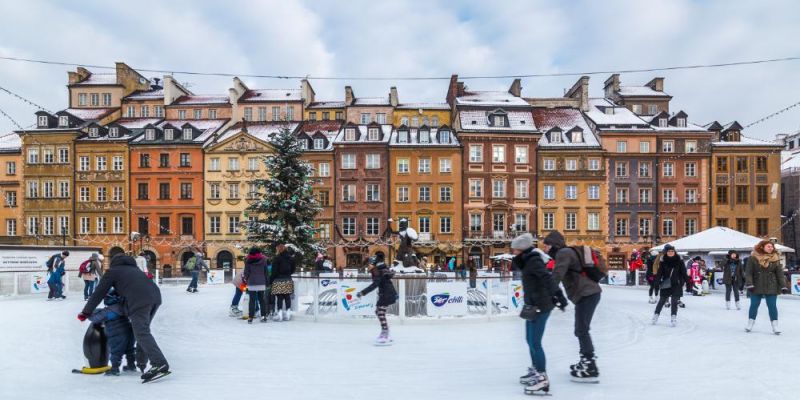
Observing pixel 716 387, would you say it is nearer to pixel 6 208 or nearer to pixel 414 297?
pixel 414 297

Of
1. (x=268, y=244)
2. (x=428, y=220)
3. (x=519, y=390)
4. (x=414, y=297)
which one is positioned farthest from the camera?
(x=428, y=220)

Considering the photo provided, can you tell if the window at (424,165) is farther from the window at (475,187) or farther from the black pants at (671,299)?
the black pants at (671,299)

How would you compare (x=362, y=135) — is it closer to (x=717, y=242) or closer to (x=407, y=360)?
(x=717, y=242)

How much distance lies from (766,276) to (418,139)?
36279mm

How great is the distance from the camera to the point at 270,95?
53750 mm

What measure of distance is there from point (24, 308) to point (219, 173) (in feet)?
99.9

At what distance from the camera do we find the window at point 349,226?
45.4 metres

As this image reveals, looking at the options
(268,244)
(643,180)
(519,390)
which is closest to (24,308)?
(268,244)

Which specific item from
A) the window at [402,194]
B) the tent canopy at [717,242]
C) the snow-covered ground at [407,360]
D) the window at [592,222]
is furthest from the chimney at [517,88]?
the snow-covered ground at [407,360]

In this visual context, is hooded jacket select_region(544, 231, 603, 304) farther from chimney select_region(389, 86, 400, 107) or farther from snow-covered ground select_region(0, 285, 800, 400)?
chimney select_region(389, 86, 400, 107)

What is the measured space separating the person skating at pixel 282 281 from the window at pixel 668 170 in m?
39.4

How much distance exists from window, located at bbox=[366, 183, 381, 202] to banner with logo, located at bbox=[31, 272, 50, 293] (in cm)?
2606

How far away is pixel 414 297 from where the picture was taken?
13164 mm

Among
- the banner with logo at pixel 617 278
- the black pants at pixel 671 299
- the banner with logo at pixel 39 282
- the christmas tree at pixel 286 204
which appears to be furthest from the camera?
the banner with logo at pixel 617 278
